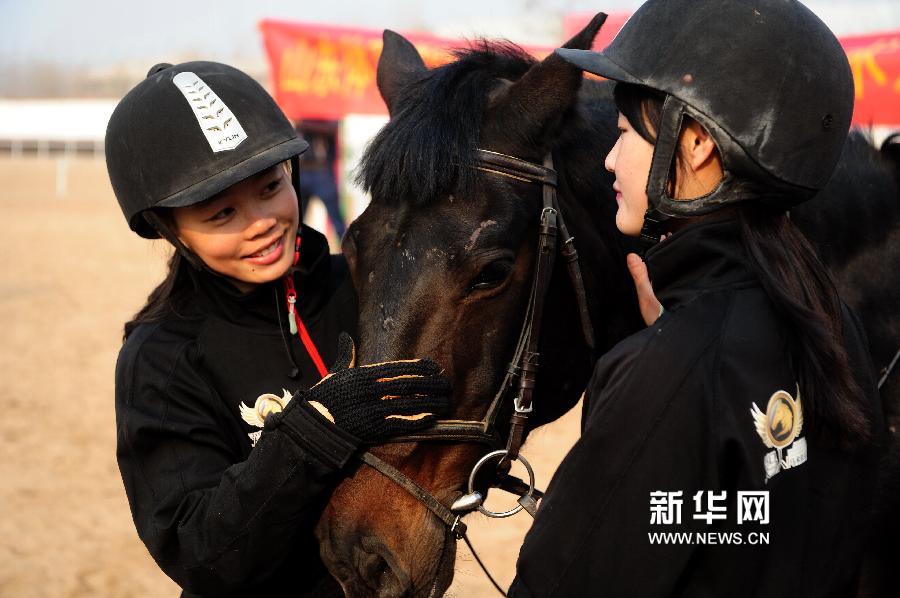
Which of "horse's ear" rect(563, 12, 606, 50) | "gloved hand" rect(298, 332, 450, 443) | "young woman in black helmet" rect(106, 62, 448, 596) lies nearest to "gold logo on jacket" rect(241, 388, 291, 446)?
"young woman in black helmet" rect(106, 62, 448, 596)

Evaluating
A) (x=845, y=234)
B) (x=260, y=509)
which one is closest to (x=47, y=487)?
(x=260, y=509)

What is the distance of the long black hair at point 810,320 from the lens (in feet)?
5.26

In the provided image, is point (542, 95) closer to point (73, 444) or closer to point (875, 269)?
point (875, 269)

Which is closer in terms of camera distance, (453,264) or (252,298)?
(453,264)

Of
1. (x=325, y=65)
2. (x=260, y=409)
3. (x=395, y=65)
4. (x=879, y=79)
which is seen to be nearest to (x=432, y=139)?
(x=395, y=65)

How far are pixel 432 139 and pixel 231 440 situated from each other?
3.41 feet

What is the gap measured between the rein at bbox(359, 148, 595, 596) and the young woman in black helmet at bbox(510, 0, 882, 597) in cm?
48

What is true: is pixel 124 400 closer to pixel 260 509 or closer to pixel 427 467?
pixel 260 509

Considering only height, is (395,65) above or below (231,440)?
above

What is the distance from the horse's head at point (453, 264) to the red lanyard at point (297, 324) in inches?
9.3

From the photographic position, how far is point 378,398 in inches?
84.3

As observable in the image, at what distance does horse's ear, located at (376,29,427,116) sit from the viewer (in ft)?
9.83

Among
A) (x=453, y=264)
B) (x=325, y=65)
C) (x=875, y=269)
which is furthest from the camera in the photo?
(x=325, y=65)

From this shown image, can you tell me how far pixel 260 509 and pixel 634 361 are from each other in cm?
103
